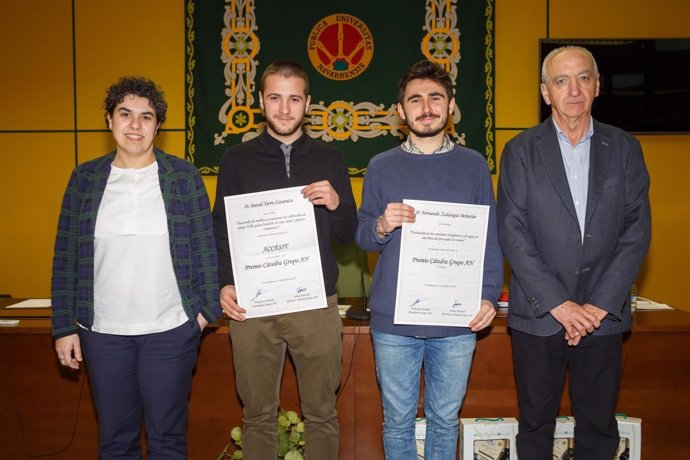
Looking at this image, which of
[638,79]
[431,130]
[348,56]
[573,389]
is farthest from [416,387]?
[638,79]

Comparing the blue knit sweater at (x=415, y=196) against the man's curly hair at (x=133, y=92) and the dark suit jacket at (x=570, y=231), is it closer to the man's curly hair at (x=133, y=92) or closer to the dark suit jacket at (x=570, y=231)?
the dark suit jacket at (x=570, y=231)

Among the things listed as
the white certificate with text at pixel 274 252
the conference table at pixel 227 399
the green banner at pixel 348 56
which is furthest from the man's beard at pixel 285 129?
the green banner at pixel 348 56

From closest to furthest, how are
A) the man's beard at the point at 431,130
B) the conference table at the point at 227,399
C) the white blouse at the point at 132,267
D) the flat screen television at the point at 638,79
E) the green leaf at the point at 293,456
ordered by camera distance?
the white blouse at the point at 132,267, the man's beard at the point at 431,130, the green leaf at the point at 293,456, the conference table at the point at 227,399, the flat screen television at the point at 638,79

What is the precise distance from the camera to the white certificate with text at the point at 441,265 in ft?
6.86

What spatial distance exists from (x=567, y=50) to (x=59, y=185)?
14.0ft

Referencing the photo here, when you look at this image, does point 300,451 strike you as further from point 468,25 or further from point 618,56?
point 618,56

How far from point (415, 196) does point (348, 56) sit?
2706 millimetres

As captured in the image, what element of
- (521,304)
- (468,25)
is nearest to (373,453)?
(521,304)

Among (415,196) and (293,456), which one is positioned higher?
(415,196)

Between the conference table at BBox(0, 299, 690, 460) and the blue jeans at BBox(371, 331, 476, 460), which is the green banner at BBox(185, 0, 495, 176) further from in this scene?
the blue jeans at BBox(371, 331, 476, 460)

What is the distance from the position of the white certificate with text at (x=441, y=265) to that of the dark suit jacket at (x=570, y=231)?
13 centimetres

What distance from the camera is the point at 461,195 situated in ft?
6.98

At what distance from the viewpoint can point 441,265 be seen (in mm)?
2121
